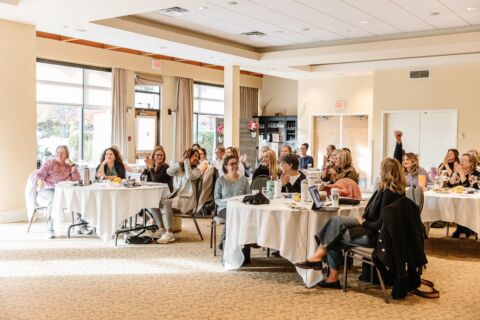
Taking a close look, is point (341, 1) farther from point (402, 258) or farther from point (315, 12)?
point (402, 258)

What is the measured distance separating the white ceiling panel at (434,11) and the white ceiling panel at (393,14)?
0.12 metres

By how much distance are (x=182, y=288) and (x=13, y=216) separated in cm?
501

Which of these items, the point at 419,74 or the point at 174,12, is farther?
the point at 419,74

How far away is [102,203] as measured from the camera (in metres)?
6.45

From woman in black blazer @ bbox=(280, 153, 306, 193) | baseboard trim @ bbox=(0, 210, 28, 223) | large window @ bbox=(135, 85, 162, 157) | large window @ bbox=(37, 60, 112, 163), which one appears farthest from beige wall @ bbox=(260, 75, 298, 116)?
woman in black blazer @ bbox=(280, 153, 306, 193)

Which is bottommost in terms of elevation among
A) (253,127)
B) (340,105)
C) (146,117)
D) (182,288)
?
(182,288)

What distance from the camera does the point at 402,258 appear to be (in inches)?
174

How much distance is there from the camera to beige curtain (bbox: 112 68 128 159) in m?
13.7

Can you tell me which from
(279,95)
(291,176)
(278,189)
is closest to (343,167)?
(291,176)

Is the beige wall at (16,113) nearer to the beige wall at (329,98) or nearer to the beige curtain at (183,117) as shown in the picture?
the beige curtain at (183,117)

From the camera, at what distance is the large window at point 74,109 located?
12.8 m

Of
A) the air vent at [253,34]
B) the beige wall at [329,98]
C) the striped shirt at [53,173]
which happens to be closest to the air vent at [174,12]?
the air vent at [253,34]

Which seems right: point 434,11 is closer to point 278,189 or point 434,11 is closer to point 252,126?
point 278,189

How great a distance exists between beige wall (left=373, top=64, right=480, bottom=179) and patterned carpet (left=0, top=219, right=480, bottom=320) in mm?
6947
